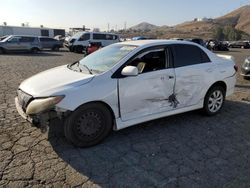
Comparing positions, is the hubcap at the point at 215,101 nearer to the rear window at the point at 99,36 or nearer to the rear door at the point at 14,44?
the rear window at the point at 99,36

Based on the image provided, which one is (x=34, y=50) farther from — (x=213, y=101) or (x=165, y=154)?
(x=165, y=154)

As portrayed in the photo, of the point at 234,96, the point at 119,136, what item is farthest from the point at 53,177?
the point at 234,96

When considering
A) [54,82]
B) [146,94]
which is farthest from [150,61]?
[54,82]

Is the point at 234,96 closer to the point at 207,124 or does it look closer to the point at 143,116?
the point at 207,124

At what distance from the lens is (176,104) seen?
4.84 meters

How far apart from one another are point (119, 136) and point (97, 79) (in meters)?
1.13

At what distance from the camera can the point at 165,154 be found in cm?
386

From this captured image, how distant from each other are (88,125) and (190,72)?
2.25 meters

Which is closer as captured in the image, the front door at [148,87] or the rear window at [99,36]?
the front door at [148,87]

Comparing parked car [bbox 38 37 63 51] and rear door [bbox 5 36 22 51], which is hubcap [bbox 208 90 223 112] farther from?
parked car [bbox 38 37 63 51]

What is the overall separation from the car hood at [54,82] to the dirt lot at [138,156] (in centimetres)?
52

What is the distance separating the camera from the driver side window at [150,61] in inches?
176

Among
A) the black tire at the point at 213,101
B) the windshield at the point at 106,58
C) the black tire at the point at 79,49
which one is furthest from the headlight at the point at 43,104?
the black tire at the point at 79,49

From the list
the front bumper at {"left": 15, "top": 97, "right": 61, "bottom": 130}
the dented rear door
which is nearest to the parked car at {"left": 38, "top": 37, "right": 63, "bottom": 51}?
the dented rear door
